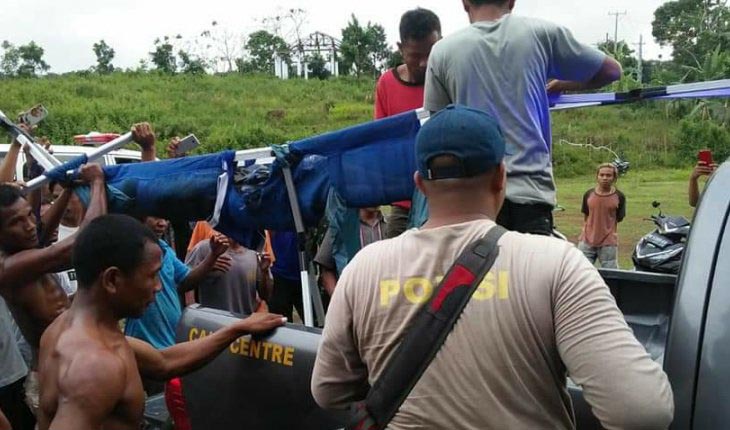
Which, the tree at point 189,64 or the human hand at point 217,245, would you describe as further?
the tree at point 189,64

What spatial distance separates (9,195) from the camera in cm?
374

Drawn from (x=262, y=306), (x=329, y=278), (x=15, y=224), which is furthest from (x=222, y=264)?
(x=15, y=224)

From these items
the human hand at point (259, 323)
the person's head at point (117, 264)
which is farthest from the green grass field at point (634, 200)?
the person's head at point (117, 264)

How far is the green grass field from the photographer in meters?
12.8

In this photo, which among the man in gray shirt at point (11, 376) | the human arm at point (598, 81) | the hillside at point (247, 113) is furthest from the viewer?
the hillside at point (247, 113)

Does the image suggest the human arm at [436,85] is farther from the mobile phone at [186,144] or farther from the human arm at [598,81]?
the mobile phone at [186,144]

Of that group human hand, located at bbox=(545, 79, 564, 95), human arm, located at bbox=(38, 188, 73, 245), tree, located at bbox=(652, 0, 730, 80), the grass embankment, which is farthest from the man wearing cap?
tree, located at bbox=(652, 0, 730, 80)

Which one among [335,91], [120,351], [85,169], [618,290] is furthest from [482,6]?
[335,91]

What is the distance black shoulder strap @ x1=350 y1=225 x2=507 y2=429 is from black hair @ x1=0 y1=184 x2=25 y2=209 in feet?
8.51

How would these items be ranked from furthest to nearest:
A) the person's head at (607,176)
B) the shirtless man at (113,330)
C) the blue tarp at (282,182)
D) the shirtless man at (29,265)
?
1. the person's head at (607,176)
2. the shirtless man at (29,265)
3. the blue tarp at (282,182)
4. the shirtless man at (113,330)

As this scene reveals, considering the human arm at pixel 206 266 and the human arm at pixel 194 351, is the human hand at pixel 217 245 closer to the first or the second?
the human arm at pixel 206 266

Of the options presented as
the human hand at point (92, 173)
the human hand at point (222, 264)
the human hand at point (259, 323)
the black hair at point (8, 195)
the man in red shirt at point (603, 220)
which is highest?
the human hand at point (92, 173)

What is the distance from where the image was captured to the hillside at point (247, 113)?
28.9 m

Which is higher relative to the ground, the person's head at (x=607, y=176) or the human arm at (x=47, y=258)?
the human arm at (x=47, y=258)
